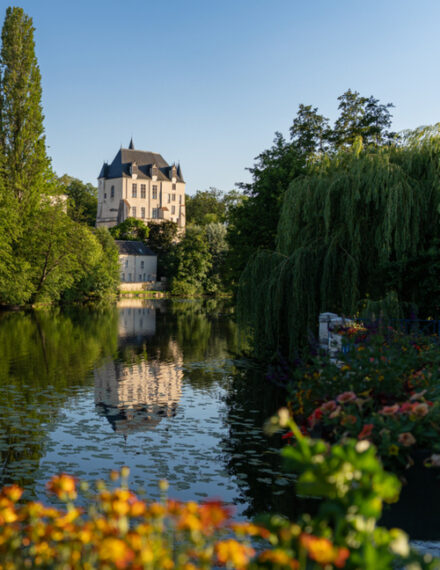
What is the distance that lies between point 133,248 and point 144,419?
255ft

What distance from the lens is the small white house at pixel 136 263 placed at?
8619 cm

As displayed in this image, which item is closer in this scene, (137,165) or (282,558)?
(282,558)

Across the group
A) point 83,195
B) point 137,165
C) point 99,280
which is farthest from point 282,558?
point 137,165

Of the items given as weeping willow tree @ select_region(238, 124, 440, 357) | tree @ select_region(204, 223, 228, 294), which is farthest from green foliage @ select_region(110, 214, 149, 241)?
weeping willow tree @ select_region(238, 124, 440, 357)

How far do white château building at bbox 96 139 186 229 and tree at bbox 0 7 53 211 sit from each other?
65.8 m

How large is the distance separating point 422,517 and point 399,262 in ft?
28.0

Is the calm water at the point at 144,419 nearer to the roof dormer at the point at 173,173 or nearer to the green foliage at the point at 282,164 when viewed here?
the green foliage at the point at 282,164

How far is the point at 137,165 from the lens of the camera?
11762 cm

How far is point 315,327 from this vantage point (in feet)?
48.5

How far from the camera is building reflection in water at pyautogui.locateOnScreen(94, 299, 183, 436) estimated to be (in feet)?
→ 40.2

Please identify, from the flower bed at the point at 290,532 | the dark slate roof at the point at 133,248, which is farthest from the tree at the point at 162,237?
the flower bed at the point at 290,532

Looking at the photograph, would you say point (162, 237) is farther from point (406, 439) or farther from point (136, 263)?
point (406, 439)

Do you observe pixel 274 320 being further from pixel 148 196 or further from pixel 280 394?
pixel 148 196

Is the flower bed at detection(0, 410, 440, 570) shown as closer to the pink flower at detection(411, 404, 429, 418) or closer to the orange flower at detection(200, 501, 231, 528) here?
the orange flower at detection(200, 501, 231, 528)
